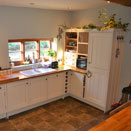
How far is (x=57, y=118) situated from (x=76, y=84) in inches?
46.6

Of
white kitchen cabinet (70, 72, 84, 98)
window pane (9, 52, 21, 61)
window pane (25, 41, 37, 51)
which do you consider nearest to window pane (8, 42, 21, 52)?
window pane (9, 52, 21, 61)

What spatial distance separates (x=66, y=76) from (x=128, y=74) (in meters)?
1.65

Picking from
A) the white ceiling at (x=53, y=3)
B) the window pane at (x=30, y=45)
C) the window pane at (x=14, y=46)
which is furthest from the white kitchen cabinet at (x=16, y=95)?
the white ceiling at (x=53, y=3)

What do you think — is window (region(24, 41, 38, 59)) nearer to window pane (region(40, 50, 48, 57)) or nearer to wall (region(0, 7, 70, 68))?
window pane (region(40, 50, 48, 57))

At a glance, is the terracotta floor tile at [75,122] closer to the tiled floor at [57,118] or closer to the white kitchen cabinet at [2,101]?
the tiled floor at [57,118]

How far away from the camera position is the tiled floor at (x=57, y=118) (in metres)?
3.30

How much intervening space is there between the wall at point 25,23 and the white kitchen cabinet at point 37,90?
861 millimetres

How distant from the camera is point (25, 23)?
4.17 metres

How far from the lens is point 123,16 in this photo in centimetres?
382

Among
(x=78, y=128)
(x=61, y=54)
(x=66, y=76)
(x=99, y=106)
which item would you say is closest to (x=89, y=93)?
(x=99, y=106)

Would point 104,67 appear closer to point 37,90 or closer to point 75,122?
point 75,122

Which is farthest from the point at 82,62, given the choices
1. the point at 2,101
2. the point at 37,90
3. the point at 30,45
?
the point at 2,101

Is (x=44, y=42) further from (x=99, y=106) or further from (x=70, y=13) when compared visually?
(x=99, y=106)

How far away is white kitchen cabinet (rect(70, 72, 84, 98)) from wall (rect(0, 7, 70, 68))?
140cm
